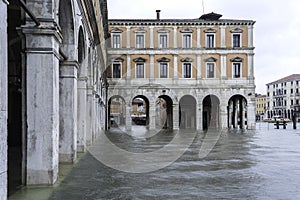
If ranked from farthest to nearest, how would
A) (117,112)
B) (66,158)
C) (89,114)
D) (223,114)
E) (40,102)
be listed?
(117,112), (223,114), (89,114), (66,158), (40,102)

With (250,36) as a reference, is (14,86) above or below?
below

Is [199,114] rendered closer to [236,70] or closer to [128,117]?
[236,70]

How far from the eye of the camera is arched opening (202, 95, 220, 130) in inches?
1812

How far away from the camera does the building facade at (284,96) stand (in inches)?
4695

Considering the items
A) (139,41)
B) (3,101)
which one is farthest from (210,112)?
(3,101)

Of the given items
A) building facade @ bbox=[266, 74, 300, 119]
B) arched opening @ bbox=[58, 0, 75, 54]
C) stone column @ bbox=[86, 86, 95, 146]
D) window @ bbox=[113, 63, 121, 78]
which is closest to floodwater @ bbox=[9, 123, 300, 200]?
arched opening @ bbox=[58, 0, 75, 54]

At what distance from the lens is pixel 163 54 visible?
43281mm

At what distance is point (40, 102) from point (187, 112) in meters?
41.9

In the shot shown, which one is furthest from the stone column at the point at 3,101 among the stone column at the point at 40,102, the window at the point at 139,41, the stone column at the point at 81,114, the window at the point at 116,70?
the window at the point at 139,41

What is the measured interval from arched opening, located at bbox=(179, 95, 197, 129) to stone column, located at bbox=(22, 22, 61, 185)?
1587 inches

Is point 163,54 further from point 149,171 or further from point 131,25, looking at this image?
point 149,171

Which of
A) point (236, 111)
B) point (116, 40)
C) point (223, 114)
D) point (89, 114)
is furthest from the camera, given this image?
point (236, 111)

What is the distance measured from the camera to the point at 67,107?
11.1 metres

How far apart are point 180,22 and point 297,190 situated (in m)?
36.6
